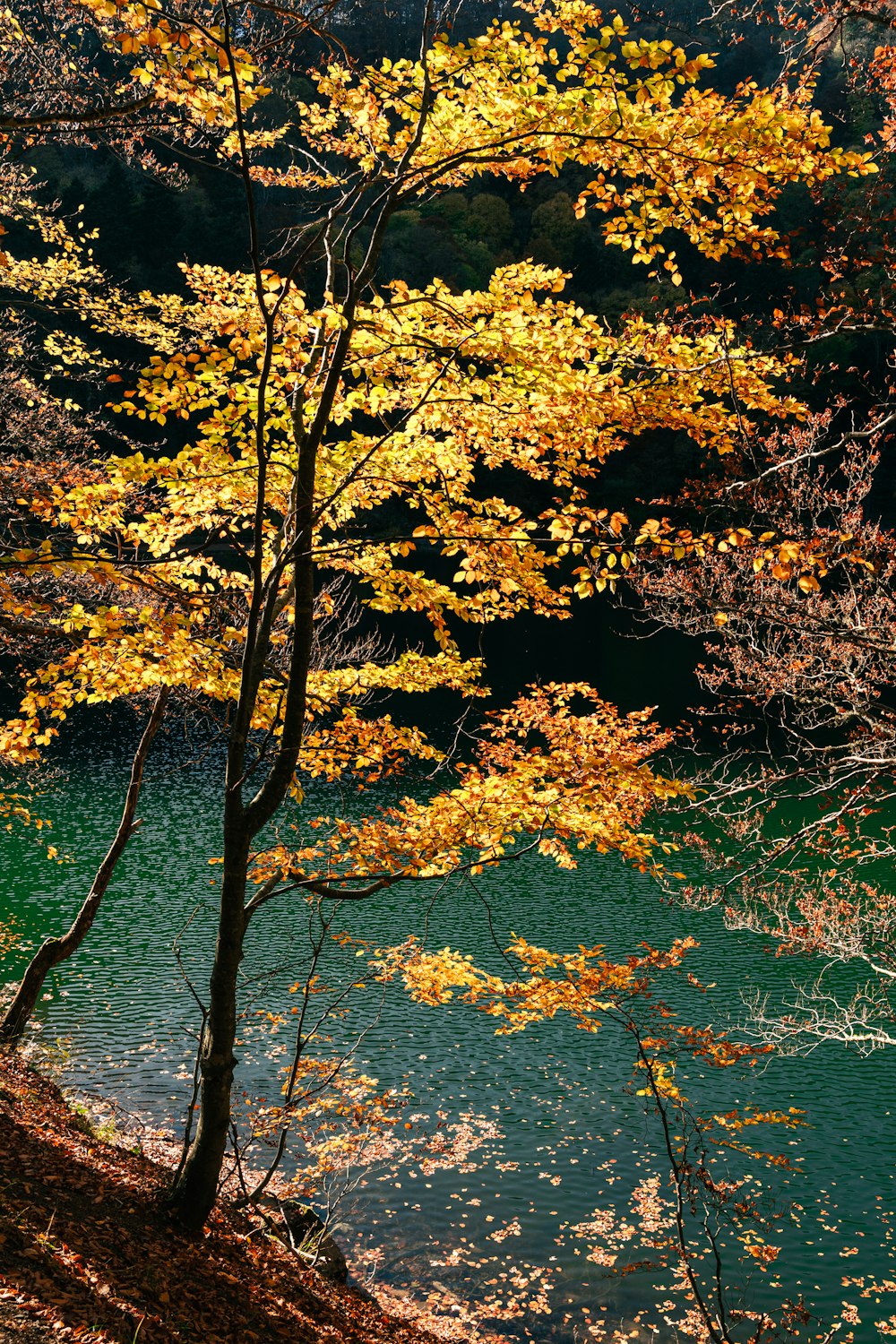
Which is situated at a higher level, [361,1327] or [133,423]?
[133,423]

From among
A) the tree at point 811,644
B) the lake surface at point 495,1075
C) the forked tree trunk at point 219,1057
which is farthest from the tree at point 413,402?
the lake surface at point 495,1075

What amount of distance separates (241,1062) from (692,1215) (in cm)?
659

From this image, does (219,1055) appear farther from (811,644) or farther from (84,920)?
(811,644)

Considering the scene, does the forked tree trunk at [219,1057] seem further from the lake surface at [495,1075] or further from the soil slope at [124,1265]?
Answer: the lake surface at [495,1075]

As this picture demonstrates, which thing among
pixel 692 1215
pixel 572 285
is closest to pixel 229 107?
pixel 692 1215

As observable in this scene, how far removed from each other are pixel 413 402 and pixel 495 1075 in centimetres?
1068

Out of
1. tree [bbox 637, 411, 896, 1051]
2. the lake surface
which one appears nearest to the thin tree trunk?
the lake surface

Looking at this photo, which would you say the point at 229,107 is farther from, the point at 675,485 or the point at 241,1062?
the point at 675,485

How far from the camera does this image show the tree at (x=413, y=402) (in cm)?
543

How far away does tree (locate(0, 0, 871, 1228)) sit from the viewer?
543 centimetres

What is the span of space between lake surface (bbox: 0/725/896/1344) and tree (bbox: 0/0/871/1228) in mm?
1803

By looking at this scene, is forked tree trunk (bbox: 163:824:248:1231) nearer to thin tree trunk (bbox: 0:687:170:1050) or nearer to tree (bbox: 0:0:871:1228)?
tree (bbox: 0:0:871:1228)

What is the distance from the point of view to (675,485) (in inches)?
2146

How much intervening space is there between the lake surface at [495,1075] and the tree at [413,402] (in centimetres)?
180
